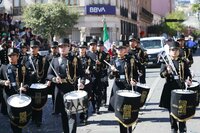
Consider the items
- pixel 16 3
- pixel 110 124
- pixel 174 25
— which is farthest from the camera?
pixel 174 25

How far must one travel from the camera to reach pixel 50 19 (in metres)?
45.4

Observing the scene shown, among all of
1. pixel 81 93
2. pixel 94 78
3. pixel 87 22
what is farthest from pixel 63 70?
pixel 87 22

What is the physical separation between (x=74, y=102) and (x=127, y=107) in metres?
0.97

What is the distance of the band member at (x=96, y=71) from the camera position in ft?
41.0

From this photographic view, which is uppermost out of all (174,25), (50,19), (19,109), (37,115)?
(174,25)

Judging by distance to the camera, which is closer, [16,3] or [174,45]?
[174,45]

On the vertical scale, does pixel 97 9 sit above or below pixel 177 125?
above

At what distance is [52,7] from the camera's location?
148ft

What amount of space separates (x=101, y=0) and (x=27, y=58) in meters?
42.1

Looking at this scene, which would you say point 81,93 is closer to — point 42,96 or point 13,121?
point 13,121

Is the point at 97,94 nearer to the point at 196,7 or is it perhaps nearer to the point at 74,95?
the point at 74,95

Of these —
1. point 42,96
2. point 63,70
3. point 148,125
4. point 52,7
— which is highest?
point 52,7

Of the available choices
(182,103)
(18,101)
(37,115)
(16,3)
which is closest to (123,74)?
(182,103)

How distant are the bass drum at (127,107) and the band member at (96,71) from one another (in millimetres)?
4425
